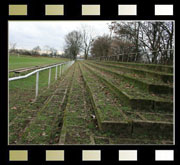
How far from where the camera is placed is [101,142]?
1756 millimetres

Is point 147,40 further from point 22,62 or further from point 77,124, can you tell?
point 22,62

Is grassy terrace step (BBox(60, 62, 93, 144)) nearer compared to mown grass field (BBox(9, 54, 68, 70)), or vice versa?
grassy terrace step (BBox(60, 62, 93, 144))

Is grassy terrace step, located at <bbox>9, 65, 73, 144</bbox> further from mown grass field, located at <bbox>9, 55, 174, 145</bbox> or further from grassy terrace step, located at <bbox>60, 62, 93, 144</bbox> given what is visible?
grassy terrace step, located at <bbox>60, 62, 93, 144</bbox>

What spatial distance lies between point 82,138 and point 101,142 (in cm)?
25

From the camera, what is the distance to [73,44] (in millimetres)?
48156

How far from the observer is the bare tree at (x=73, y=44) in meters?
47.8

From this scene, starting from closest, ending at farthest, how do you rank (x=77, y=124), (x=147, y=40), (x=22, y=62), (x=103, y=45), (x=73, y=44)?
(x=77, y=124)
(x=147, y=40)
(x=22, y=62)
(x=103, y=45)
(x=73, y=44)

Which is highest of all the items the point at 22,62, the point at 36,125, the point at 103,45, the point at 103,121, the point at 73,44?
the point at 73,44

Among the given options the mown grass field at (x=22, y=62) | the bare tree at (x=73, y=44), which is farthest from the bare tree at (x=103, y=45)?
the bare tree at (x=73, y=44)

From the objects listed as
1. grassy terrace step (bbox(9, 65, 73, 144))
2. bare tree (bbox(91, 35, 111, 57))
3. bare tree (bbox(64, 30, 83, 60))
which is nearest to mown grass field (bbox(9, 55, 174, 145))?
grassy terrace step (bbox(9, 65, 73, 144))

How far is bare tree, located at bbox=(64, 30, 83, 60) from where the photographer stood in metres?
47.8

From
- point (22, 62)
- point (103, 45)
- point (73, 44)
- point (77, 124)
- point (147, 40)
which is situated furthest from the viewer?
point (73, 44)

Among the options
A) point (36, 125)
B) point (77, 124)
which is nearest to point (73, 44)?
point (36, 125)

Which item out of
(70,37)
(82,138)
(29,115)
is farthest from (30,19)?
(70,37)
